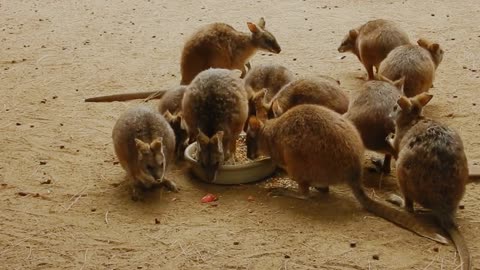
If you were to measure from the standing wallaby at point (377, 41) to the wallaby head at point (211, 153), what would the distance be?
2.72m

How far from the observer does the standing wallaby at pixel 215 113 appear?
5.34 metres

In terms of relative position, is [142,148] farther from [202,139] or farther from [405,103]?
[405,103]

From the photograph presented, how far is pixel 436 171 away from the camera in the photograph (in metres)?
4.50

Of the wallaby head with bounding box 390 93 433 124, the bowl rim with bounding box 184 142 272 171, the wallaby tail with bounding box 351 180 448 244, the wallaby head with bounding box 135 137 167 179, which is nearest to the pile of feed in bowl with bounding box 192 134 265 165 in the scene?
the bowl rim with bounding box 184 142 272 171

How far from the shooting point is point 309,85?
5.86 meters

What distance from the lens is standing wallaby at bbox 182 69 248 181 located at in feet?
17.5

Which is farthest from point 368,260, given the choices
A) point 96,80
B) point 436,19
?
point 436,19

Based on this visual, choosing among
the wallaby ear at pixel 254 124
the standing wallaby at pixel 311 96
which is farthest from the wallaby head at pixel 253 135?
the standing wallaby at pixel 311 96

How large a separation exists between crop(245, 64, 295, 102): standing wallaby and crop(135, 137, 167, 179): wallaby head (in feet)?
5.24

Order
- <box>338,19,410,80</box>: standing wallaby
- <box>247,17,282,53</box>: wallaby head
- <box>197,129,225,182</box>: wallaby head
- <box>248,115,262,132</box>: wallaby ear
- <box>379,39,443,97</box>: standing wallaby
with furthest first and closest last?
<box>247,17,282,53</box>: wallaby head < <box>338,19,410,80</box>: standing wallaby < <box>379,39,443,97</box>: standing wallaby < <box>248,115,262,132</box>: wallaby ear < <box>197,129,225,182</box>: wallaby head

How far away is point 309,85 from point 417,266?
7.24ft

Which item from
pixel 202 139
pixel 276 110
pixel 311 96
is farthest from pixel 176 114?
pixel 311 96

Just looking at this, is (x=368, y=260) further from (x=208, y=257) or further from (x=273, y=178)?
(x=273, y=178)

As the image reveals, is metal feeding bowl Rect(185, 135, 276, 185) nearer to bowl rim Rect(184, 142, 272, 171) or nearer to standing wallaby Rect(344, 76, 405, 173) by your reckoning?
bowl rim Rect(184, 142, 272, 171)
